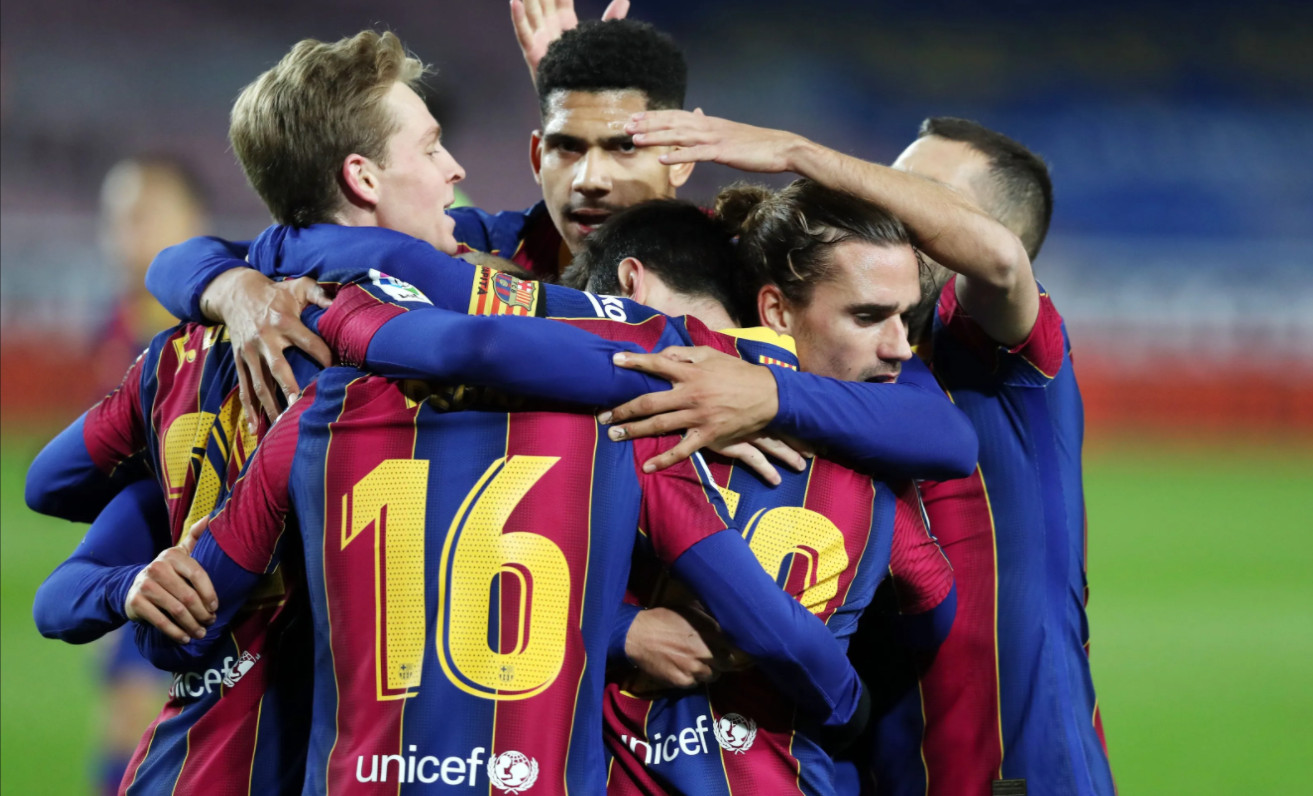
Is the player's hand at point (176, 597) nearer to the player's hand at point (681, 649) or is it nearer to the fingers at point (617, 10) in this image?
the player's hand at point (681, 649)

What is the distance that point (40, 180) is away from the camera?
1430 centimetres

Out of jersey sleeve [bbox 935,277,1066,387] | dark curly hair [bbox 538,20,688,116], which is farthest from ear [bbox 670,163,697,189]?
jersey sleeve [bbox 935,277,1066,387]

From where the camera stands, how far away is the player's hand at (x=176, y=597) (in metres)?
1.92

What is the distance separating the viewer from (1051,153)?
1666 centimetres

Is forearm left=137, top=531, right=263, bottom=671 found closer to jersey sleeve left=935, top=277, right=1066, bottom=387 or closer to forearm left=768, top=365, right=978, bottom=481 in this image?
forearm left=768, top=365, right=978, bottom=481

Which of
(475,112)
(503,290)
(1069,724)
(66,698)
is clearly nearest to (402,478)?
(503,290)

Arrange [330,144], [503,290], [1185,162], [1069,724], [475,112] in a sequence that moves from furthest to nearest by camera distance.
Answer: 1. [1185,162]
2. [475,112]
3. [1069,724]
4. [330,144]
5. [503,290]

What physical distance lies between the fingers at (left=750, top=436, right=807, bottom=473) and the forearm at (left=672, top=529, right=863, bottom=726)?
→ 0.22 metres

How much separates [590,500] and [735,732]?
→ 50cm

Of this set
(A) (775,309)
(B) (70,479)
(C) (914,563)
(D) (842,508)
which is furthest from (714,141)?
(B) (70,479)

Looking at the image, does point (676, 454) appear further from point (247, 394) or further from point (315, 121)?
point (315, 121)

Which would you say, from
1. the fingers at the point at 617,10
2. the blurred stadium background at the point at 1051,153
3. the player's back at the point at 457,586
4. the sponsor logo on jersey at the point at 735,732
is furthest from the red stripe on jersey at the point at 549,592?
the blurred stadium background at the point at 1051,153

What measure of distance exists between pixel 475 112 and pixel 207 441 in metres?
13.8

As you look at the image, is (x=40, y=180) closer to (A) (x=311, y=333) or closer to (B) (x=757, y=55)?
(B) (x=757, y=55)
